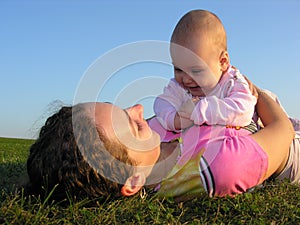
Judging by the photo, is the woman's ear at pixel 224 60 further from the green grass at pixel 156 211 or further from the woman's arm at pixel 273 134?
the green grass at pixel 156 211

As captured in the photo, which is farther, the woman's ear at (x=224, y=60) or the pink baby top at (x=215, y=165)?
the woman's ear at (x=224, y=60)

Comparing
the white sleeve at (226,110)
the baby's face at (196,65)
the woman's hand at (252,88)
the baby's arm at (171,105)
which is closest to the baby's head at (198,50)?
the baby's face at (196,65)

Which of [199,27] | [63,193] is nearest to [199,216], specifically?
[63,193]

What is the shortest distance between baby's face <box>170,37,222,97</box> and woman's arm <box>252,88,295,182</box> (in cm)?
65

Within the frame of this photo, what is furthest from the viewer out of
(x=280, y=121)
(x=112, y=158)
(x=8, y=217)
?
(x=280, y=121)

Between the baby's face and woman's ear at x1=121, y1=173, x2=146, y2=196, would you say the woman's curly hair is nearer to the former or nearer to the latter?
woman's ear at x1=121, y1=173, x2=146, y2=196

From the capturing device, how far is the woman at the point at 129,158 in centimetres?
374

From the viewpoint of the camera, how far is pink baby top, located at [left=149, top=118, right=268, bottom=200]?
3.89 metres

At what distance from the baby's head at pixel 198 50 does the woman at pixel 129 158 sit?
83 centimetres

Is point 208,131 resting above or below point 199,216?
above

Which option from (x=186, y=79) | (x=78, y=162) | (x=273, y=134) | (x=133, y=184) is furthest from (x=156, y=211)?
(x=186, y=79)

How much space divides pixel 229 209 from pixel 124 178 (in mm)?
1001

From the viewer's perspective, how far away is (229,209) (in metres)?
3.78

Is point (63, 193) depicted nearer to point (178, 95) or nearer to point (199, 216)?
Answer: point (199, 216)
